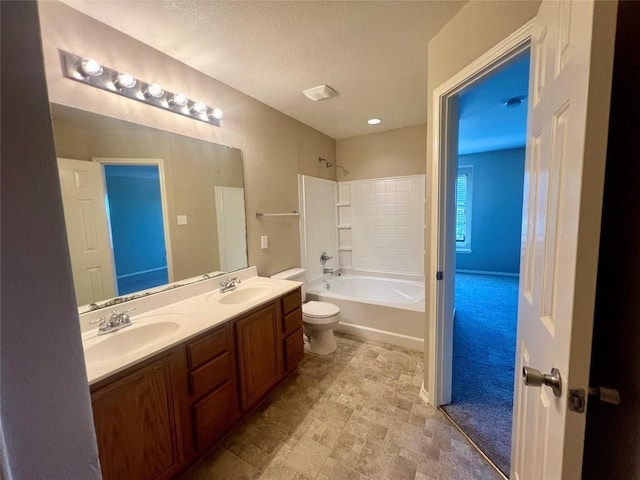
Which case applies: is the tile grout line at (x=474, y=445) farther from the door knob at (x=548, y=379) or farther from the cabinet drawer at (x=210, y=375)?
the cabinet drawer at (x=210, y=375)

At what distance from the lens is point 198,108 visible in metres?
1.94

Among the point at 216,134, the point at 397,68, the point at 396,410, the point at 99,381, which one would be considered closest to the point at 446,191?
the point at 397,68

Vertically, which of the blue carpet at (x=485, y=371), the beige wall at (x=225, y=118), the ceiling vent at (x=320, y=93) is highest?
the ceiling vent at (x=320, y=93)

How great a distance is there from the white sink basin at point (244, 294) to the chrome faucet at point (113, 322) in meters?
0.53

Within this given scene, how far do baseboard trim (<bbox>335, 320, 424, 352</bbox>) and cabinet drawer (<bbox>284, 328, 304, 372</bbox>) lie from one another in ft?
2.74

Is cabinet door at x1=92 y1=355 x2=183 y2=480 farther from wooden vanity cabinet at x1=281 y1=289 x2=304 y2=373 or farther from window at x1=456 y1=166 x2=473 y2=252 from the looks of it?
window at x1=456 y1=166 x2=473 y2=252

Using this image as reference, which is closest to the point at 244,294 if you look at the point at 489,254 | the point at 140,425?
the point at 140,425

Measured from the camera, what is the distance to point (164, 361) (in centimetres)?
124

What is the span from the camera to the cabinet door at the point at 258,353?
1.68 meters

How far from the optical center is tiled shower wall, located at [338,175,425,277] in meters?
3.49

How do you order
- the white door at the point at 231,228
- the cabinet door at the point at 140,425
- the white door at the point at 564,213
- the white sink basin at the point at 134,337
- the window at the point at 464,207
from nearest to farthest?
1. the white door at the point at 564,213
2. the cabinet door at the point at 140,425
3. the white sink basin at the point at 134,337
4. the white door at the point at 231,228
5. the window at the point at 464,207

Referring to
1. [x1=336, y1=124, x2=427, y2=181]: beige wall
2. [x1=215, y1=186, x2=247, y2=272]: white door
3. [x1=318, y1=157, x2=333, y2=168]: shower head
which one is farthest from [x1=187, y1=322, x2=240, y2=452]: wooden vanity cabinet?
[x1=336, y1=124, x2=427, y2=181]: beige wall

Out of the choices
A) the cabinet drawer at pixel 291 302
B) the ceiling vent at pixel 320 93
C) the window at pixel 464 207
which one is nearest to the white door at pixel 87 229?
the cabinet drawer at pixel 291 302

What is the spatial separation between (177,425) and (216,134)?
1935 millimetres
